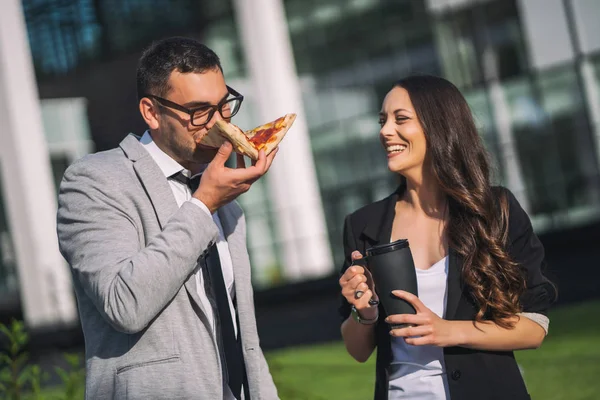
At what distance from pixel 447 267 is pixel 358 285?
0.44 m

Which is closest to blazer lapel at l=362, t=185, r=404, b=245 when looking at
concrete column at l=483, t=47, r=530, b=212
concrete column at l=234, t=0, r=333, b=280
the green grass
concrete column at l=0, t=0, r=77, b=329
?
the green grass

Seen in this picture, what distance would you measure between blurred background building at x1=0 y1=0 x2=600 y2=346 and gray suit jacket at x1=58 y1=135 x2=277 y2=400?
39.8 feet

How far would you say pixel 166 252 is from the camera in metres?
2.50

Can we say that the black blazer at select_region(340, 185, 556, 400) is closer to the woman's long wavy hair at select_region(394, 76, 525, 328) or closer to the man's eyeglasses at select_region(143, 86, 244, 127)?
the woman's long wavy hair at select_region(394, 76, 525, 328)

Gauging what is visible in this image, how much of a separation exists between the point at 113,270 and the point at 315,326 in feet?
46.7

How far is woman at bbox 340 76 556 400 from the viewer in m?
3.16

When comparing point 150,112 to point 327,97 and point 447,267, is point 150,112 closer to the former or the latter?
point 447,267

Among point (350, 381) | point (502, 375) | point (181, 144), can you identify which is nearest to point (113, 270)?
point (181, 144)

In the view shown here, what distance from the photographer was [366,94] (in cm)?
2225

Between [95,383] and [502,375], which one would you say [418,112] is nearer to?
[502,375]

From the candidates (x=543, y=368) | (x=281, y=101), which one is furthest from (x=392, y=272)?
(x=281, y=101)

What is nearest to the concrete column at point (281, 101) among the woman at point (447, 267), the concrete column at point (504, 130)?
the concrete column at point (504, 130)

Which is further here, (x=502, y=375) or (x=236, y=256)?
(x=502, y=375)

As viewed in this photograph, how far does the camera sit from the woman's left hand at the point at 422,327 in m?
2.87
